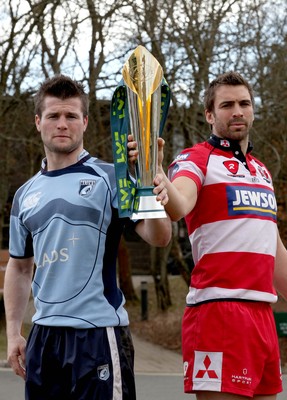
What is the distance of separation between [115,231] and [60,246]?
0.24m

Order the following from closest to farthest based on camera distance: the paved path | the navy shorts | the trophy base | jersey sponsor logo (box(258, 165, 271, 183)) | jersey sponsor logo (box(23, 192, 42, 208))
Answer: the trophy base → the navy shorts → jersey sponsor logo (box(23, 192, 42, 208)) → jersey sponsor logo (box(258, 165, 271, 183)) → the paved path

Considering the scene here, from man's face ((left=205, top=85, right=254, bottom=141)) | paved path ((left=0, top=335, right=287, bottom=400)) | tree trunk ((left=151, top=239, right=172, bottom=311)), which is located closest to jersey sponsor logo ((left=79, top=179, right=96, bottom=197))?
man's face ((left=205, top=85, right=254, bottom=141))

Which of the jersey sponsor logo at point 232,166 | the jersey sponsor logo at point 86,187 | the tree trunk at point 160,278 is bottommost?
the tree trunk at point 160,278

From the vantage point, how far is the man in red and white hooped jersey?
11.7 ft

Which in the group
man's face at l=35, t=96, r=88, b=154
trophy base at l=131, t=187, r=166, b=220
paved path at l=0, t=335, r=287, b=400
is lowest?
paved path at l=0, t=335, r=287, b=400

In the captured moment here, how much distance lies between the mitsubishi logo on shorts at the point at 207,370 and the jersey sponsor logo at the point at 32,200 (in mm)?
990

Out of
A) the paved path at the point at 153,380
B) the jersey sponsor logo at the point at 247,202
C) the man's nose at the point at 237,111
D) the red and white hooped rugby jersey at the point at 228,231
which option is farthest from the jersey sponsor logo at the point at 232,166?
the paved path at the point at 153,380

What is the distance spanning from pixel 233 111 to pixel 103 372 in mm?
1348

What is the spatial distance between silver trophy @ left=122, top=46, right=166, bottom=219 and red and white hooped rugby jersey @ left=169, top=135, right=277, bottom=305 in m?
0.74

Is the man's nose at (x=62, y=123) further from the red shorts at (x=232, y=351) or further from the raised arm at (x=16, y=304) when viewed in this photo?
the red shorts at (x=232, y=351)

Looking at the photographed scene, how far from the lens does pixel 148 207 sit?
108 inches

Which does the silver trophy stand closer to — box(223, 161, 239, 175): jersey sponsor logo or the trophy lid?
the trophy lid

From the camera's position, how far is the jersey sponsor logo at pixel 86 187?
3.34m

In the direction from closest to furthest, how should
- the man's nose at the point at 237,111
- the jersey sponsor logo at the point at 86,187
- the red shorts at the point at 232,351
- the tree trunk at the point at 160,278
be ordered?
1. the jersey sponsor logo at the point at 86,187
2. the red shorts at the point at 232,351
3. the man's nose at the point at 237,111
4. the tree trunk at the point at 160,278
